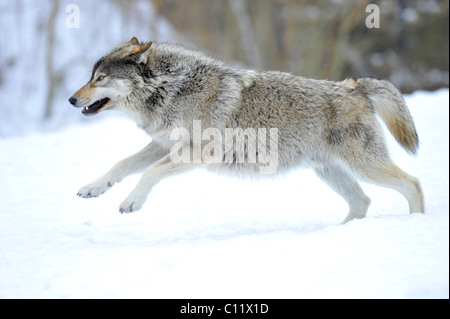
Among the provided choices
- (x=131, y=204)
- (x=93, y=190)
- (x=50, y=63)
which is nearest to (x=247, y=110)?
(x=131, y=204)

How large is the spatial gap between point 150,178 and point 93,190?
53cm

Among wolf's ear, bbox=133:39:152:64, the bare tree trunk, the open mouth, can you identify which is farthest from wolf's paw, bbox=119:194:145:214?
the bare tree trunk

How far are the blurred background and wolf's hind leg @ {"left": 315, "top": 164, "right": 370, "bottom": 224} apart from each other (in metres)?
9.85

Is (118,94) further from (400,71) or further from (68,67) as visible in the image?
(400,71)

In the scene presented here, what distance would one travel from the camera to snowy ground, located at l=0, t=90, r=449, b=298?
3207 mm

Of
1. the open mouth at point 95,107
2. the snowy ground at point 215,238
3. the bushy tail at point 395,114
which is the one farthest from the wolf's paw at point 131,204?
→ the bushy tail at point 395,114

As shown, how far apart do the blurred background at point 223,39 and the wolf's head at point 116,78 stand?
9.00 metres

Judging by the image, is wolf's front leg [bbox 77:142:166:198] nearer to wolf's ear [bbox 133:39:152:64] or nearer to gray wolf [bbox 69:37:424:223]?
gray wolf [bbox 69:37:424:223]

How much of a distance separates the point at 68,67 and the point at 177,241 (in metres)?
11.4

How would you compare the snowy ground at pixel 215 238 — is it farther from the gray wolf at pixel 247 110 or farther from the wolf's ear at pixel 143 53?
the wolf's ear at pixel 143 53

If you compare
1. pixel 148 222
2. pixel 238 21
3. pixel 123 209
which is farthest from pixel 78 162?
pixel 238 21

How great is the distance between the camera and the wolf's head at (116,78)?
484 cm

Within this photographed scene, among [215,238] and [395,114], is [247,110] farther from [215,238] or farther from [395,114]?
[395,114]

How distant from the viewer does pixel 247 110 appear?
15.9 feet
